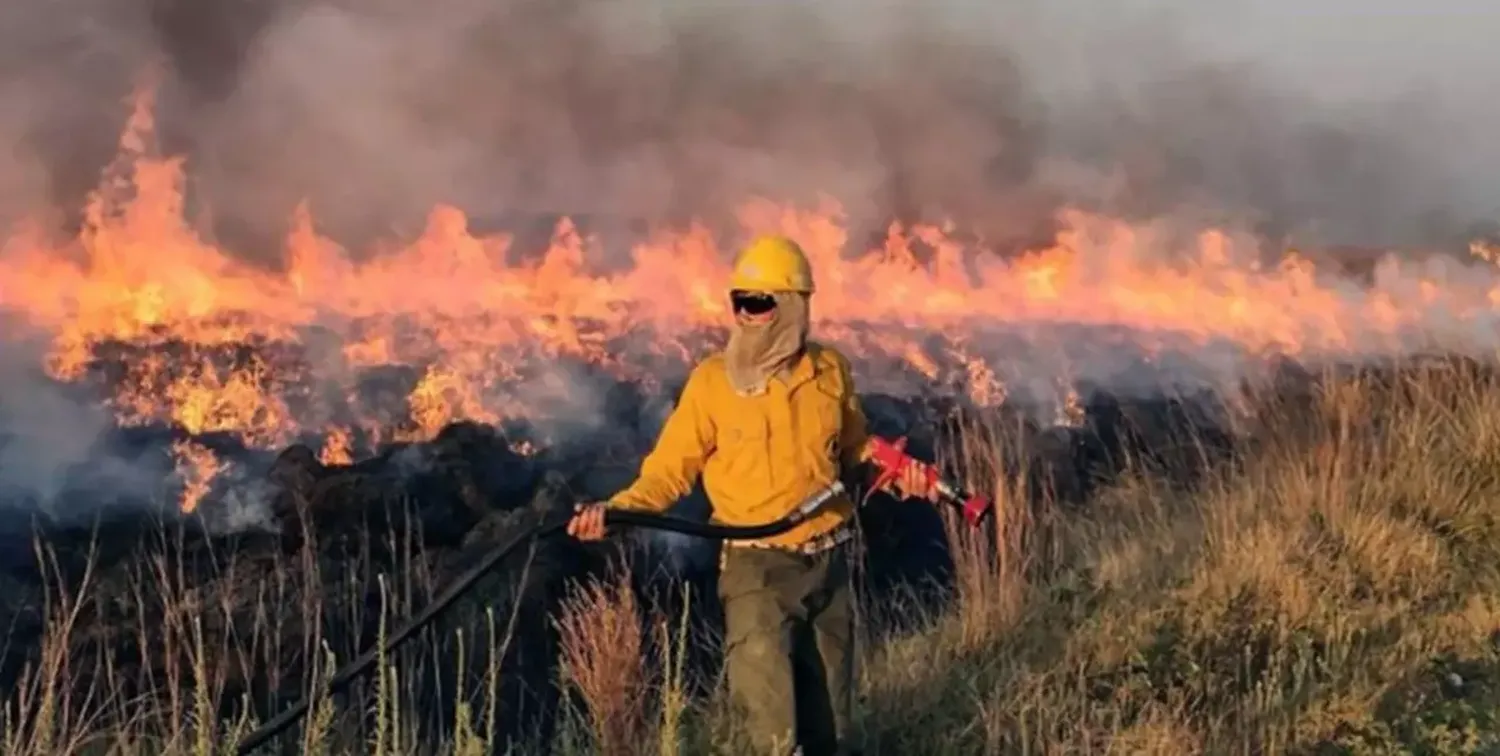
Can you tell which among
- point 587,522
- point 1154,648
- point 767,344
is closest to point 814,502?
point 767,344

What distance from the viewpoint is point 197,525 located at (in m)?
11.6

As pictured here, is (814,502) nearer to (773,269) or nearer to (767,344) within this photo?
(767,344)

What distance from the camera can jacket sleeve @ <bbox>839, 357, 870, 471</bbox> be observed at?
15.4 ft

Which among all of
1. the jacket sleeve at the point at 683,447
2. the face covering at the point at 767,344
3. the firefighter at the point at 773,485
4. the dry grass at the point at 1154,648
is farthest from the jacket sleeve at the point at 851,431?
the dry grass at the point at 1154,648

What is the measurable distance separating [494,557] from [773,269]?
1216 mm

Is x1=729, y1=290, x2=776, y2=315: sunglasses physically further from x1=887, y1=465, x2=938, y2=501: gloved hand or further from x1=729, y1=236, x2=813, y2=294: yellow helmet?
x1=887, y1=465, x2=938, y2=501: gloved hand

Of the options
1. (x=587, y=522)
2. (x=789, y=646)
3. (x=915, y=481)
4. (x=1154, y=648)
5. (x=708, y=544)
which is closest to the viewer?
(x=587, y=522)

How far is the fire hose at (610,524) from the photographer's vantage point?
3900 millimetres

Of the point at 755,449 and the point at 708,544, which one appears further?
the point at 708,544

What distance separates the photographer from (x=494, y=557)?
4016mm

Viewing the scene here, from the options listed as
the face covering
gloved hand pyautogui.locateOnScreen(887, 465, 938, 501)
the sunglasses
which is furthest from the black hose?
the sunglasses

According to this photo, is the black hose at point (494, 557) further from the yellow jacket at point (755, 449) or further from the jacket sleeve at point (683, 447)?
the jacket sleeve at point (683, 447)

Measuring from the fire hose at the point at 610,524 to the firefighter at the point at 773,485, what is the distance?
0.22ft

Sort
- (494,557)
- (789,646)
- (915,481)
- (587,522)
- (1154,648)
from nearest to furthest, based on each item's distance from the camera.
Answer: (494,557) → (587,522) → (789,646) → (915,481) → (1154,648)
